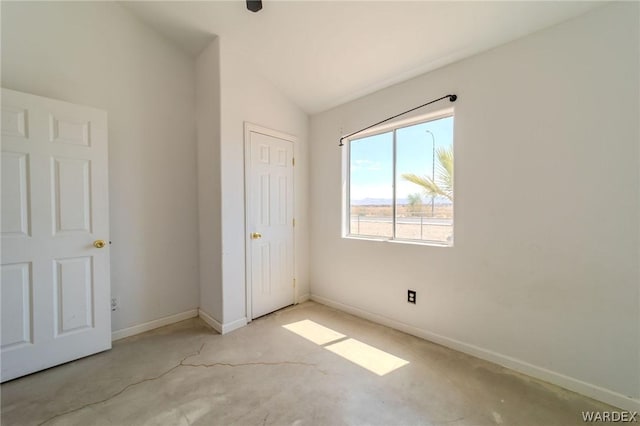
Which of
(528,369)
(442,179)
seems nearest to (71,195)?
(442,179)

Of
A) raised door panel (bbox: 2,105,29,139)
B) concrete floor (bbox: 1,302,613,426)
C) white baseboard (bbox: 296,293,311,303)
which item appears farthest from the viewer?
white baseboard (bbox: 296,293,311,303)

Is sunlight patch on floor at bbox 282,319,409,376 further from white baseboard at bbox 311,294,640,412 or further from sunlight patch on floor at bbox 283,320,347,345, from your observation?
white baseboard at bbox 311,294,640,412

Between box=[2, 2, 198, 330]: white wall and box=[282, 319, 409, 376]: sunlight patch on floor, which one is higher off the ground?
box=[2, 2, 198, 330]: white wall

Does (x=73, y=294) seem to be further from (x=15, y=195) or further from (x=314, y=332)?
(x=314, y=332)

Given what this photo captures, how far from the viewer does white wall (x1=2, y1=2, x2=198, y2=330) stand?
2.12 metres

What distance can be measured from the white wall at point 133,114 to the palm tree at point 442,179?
2601 millimetres

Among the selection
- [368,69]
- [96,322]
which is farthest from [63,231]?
[368,69]

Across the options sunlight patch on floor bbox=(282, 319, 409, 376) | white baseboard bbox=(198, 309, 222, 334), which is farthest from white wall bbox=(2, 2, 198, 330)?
sunlight patch on floor bbox=(282, 319, 409, 376)

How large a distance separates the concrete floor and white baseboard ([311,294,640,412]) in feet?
0.18

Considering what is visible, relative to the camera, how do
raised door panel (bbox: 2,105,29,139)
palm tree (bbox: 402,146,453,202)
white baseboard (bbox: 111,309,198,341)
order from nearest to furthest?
raised door panel (bbox: 2,105,29,139), palm tree (bbox: 402,146,453,202), white baseboard (bbox: 111,309,198,341)

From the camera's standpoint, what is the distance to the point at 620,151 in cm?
158

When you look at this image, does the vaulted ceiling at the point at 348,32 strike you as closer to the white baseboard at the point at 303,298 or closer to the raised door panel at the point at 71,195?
the raised door panel at the point at 71,195

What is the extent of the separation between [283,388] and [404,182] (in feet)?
6.98

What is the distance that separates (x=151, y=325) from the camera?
2.66m
